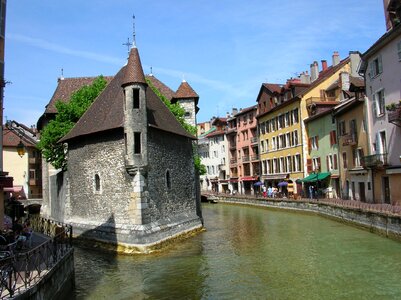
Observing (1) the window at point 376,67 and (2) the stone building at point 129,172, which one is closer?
(2) the stone building at point 129,172

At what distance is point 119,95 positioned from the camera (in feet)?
80.7

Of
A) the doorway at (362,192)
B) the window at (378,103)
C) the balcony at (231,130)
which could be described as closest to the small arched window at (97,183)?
the window at (378,103)

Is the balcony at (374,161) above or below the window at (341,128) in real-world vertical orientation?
below

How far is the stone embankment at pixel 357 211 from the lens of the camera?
842 inches

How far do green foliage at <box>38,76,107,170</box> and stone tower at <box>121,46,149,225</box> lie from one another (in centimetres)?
972

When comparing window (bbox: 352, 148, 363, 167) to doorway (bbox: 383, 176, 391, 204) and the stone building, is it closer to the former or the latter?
doorway (bbox: 383, 176, 391, 204)

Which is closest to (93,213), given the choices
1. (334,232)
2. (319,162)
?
(334,232)

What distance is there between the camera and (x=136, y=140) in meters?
21.9

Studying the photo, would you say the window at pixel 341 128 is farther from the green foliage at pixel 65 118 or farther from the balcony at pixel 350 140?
the green foliage at pixel 65 118

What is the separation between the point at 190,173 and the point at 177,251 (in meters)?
7.94

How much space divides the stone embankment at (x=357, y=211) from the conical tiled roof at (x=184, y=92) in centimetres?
1325

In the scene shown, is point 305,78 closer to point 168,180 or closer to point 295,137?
point 295,137

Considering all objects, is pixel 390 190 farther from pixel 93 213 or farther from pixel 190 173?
pixel 93 213

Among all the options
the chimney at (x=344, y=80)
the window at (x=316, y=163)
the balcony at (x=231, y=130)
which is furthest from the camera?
the balcony at (x=231, y=130)
